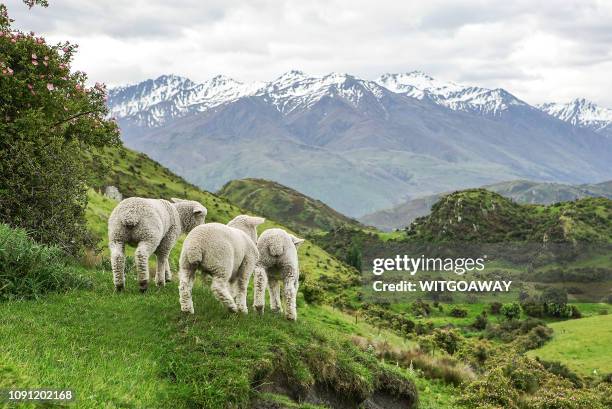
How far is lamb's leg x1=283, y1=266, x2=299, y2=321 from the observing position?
14211 millimetres

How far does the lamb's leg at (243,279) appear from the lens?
13.4 metres

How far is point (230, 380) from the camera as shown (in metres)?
9.80

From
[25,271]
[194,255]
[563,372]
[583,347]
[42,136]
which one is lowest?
[583,347]

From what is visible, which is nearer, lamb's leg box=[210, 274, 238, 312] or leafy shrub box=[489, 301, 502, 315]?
lamb's leg box=[210, 274, 238, 312]

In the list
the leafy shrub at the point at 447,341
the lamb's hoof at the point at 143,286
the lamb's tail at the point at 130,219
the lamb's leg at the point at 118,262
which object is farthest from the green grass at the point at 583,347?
the lamb's tail at the point at 130,219

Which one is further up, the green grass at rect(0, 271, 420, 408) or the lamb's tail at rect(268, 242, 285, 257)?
the lamb's tail at rect(268, 242, 285, 257)

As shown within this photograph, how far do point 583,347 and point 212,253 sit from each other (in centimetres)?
4336

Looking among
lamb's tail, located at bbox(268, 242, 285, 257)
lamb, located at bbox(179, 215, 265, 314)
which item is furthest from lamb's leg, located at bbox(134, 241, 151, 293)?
lamb's tail, located at bbox(268, 242, 285, 257)

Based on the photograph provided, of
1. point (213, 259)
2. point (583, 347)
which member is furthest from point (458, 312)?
point (213, 259)

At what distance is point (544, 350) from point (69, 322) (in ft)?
146

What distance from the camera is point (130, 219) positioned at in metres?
14.1

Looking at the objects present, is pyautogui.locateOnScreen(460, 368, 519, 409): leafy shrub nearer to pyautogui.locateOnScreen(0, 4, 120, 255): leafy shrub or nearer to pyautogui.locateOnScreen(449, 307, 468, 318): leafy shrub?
pyautogui.locateOnScreen(0, 4, 120, 255): leafy shrub

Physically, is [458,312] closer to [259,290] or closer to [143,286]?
[259,290]

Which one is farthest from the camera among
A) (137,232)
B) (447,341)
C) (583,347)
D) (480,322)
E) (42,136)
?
(480,322)
